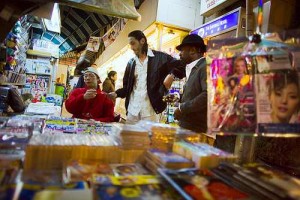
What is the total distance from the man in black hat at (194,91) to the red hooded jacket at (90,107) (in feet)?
4.19

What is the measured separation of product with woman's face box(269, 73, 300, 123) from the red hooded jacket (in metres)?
2.69

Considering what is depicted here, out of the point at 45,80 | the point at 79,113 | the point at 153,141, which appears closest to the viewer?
the point at 153,141

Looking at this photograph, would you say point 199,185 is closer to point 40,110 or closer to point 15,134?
point 15,134

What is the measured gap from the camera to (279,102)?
48.2 inches

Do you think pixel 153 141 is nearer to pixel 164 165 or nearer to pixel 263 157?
pixel 164 165

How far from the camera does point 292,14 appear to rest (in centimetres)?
278

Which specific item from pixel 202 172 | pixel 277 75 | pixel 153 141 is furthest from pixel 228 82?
pixel 153 141

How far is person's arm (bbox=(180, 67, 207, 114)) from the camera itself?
103 inches

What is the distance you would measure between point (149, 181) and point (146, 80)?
2733mm

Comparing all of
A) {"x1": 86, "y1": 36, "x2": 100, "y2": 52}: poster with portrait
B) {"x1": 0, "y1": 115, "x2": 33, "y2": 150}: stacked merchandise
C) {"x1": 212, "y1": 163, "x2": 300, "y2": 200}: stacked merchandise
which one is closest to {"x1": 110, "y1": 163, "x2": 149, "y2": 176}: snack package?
{"x1": 212, "y1": 163, "x2": 300, "y2": 200}: stacked merchandise

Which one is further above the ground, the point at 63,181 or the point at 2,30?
the point at 2,30

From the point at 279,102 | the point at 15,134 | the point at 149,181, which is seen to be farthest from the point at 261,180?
the point at 15,134

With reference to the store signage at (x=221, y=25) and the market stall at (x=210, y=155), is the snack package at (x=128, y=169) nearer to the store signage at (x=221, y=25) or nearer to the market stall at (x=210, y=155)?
the market stall at (x=210, y=155)

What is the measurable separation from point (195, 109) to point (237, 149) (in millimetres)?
803
